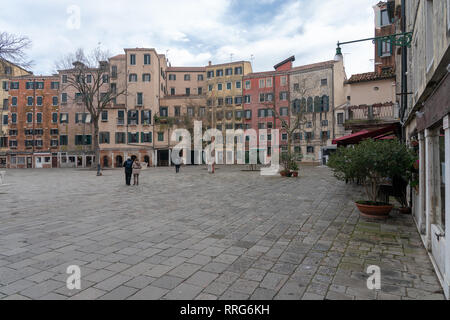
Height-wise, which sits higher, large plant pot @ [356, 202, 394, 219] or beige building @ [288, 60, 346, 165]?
beige building @ [288, 60, 346, 165]

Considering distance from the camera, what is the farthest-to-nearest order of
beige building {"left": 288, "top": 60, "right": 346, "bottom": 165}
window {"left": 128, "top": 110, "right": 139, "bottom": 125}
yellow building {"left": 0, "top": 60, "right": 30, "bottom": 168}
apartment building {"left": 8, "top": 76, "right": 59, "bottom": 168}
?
yellow building {"left": 0, "top": 60, "right": 30, "bottom": 168} < apartment building {"left": 8, "top": 76, "right": 59, "bottom": 168} < window {"left": 128, "top": 110, "right": 139, "bottom": 125} < beige building {"left": 288, "top": 60, "right": 346, "bottom": 165}

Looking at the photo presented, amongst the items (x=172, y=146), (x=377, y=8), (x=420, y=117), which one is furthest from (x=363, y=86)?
(x=172, y=146)

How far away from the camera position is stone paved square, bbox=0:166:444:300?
3.19 meters

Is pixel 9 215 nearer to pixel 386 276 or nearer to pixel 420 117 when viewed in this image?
A: pixel 386 276

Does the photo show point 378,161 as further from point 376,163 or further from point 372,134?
point 372,134

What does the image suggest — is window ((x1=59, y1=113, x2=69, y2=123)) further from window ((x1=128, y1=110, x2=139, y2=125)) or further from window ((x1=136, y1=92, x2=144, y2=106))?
window ((x1=136, y1=92, x2=144, y2=106))

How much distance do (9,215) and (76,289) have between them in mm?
5822

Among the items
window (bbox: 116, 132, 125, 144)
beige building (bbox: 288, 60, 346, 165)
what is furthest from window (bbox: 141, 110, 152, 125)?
beige building (bbox: 288, 60, 346, 165)

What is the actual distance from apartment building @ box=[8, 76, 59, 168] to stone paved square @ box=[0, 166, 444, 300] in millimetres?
43435

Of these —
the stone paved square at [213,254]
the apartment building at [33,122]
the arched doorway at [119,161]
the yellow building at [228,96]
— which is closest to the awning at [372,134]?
the stone paved square at [213,254]

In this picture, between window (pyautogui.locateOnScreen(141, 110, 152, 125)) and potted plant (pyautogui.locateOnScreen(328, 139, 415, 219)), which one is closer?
potted plant (pyautogui.locateOnScreen(328, 139, 415, 219))

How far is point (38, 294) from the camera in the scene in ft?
10.2

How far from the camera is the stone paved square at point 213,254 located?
3193 mm
